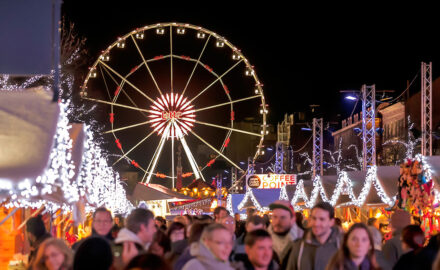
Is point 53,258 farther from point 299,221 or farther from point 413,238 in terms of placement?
point 299,221

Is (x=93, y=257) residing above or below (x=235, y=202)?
below

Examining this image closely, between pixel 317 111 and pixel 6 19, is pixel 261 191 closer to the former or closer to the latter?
pixel 6 19

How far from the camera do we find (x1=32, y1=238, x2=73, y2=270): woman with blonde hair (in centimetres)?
617

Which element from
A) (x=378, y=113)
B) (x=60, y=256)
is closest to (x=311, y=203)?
(x=60, y=256)

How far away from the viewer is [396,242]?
32.1 ft

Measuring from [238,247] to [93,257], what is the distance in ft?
12.0

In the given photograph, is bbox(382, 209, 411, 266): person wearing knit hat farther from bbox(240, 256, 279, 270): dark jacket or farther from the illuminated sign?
the illuminated sign

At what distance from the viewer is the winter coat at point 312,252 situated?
7.87 metres

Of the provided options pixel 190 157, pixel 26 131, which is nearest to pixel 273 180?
pixel 190 157

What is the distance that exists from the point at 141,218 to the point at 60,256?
1.14m

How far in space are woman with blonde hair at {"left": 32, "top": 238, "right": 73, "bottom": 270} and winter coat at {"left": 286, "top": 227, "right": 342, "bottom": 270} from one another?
2.56 meters

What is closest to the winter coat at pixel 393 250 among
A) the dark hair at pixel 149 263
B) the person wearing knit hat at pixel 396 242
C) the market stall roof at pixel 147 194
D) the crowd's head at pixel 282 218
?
the person wearing knit hat at pixel 396 242

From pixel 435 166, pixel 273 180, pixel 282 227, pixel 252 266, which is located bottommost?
pixel 252 266

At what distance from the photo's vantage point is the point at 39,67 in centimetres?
947
